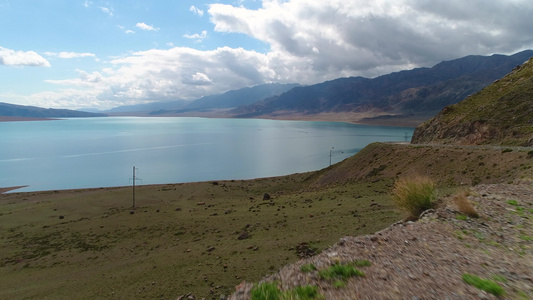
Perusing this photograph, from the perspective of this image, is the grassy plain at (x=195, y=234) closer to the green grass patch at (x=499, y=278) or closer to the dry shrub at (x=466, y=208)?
the dry shrub at (x=466, y=208)

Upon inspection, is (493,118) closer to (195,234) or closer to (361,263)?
(195,234)

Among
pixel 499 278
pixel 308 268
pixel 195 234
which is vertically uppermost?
pixel 499 278

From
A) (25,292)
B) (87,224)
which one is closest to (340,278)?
(25,292)

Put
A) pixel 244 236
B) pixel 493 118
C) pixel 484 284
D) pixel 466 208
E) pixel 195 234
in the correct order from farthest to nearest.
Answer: pixel 493 118 → pixel 195 234 → pixel 244 236 → pixel 466 208 → pixel 484 284

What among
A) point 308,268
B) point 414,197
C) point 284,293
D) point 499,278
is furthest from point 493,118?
point 284,293

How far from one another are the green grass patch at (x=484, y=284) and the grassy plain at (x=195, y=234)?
6108mm

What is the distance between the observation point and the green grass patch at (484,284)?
3666 mm

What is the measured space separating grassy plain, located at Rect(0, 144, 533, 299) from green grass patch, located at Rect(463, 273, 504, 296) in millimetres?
6108

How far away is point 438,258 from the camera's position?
5156 mm

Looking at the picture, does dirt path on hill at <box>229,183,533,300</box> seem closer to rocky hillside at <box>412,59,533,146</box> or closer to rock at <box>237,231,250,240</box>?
→ rock at <box>237,231,250,240</box>

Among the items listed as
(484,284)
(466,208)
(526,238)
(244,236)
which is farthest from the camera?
(244,236)

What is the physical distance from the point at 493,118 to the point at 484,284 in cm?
3524

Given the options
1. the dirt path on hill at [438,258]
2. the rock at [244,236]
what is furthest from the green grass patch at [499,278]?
the rock at [244,236]

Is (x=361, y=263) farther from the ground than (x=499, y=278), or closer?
closer
